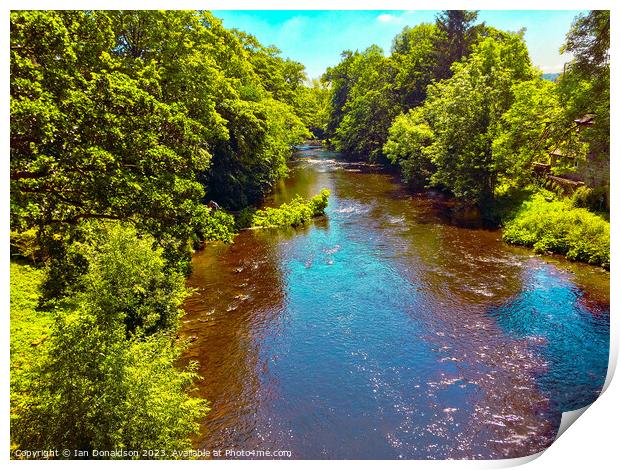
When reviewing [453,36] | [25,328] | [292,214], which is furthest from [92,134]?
[453,36]

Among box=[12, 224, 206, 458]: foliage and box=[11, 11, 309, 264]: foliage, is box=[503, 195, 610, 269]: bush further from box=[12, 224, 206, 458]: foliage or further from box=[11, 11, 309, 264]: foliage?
box=[12, 224, 206, 458]: foliage

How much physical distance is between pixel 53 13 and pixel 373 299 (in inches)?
480

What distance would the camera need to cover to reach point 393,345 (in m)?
12.5

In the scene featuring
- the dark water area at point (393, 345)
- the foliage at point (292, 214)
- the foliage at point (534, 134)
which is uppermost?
the foliage at point (534, 134)

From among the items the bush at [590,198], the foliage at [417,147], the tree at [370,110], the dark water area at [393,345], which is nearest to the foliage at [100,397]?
the dark water area at [393,345]

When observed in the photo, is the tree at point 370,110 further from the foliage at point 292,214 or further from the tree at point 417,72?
the foliage at point 292,214

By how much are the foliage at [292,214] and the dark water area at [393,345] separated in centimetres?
321

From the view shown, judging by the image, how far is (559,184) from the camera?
880 inches

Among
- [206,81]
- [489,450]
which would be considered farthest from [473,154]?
[489,450]

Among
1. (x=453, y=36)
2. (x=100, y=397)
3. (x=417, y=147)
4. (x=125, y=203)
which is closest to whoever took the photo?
(x=100, y=397)

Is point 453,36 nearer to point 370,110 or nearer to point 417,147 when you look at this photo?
point 370,110

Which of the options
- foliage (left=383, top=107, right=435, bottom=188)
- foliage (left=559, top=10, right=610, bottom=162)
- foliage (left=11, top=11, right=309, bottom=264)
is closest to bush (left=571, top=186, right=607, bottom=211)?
foliage (left=559, top=10, right=610, bottom=162)

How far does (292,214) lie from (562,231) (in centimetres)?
1384

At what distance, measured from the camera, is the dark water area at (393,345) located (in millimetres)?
9461
